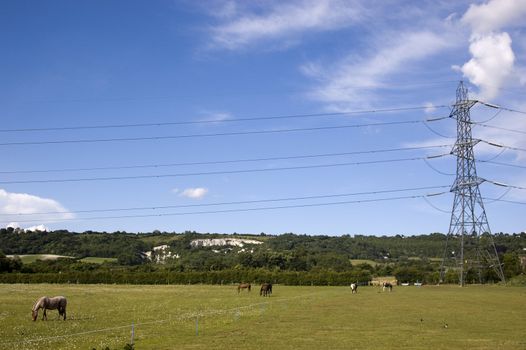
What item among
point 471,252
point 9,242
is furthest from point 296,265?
point 9,242

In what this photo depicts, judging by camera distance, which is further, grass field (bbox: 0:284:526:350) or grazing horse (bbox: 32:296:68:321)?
grazing horse (bbox: 32:296:68:321)

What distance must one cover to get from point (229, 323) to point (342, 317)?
7.87m

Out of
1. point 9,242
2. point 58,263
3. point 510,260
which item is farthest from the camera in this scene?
point 9,242

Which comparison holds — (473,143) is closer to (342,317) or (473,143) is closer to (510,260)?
(510,260)

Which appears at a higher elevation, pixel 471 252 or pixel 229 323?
pixel 471 252

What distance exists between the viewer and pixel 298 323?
28688 mm

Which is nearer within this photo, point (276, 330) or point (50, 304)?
point (276, 330)

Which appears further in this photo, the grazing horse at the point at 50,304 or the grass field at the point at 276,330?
the grazing horse at the point at 50,304

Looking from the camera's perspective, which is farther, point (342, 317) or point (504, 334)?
point (342, 317)

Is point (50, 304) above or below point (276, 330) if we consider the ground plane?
above

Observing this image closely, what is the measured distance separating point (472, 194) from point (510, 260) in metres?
31.3

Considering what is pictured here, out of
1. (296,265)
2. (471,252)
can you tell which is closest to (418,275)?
(471,252)

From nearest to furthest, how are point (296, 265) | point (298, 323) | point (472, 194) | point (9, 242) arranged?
point (298, 323)
point (472, 194)
point (296, 265)
point (9, 242)

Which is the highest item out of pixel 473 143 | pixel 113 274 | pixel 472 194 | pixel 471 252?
pixel 473 143
